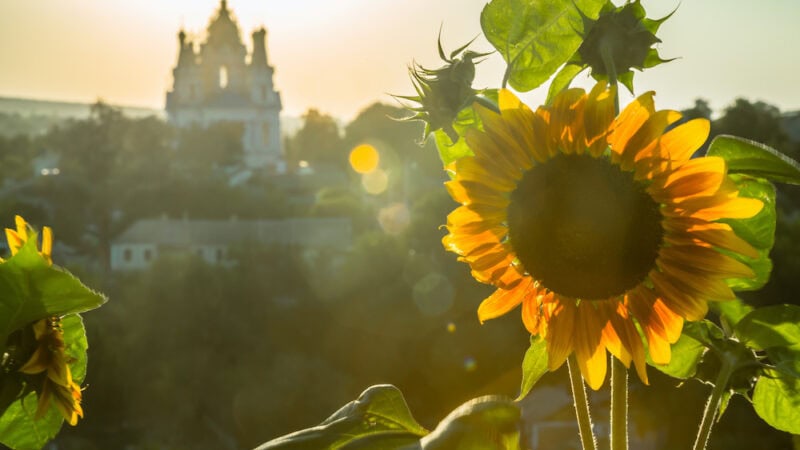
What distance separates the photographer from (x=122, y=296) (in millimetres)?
18391

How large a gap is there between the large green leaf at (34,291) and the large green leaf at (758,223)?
35 centimetres

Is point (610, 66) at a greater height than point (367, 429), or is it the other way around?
point (610, 66)

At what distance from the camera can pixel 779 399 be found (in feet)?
1.78

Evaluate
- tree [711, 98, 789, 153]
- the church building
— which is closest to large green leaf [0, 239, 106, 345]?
tree [711, 98, 789, 153]

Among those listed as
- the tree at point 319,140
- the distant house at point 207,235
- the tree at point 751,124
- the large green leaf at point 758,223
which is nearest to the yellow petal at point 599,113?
the large green leaf at point 758,223

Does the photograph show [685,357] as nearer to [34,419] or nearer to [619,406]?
[619,406]

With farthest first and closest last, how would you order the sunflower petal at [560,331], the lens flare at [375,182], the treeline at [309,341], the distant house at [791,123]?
the lens flare at [375,182] < the distant house at [791,123] < the treeline at [309,341] < the sunflower petal at [560,331]

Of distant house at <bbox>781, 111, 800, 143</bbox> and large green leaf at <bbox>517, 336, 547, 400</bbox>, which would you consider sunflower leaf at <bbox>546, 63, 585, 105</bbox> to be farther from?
distant house at <bbox>781, 111, 800, 143</bbox>

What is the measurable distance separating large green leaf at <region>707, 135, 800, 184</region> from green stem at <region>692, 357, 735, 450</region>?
0.11m

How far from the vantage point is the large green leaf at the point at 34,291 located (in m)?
0.44

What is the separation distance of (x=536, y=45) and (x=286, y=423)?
45.8ft

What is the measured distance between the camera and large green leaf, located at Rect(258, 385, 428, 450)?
453 mm

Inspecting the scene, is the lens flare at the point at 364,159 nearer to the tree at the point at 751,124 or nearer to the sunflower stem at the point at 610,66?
the tree at the point at 751,124

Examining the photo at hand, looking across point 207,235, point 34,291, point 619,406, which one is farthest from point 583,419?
point 207,235
